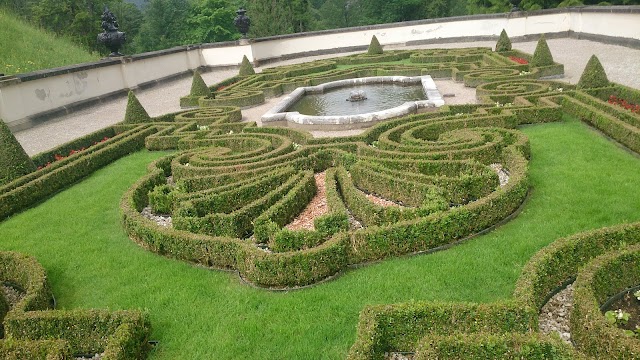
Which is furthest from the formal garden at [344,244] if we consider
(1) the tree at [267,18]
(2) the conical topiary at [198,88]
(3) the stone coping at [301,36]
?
(1) the tree at [267,18]

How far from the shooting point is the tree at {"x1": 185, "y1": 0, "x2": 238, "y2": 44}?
6006cm

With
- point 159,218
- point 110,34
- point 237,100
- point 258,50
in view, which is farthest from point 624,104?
point 258,50

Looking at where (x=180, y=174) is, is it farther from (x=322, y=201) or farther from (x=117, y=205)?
(x=322, y=201)

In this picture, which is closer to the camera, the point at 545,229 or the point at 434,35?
the point at 545,229

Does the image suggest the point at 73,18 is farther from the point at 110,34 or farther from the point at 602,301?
the point at 602,301

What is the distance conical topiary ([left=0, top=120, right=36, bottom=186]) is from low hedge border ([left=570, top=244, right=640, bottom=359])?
41.2 ft

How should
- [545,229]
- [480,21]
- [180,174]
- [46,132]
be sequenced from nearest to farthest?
[545,229] < [180,174] < [46,132] < [480,21]

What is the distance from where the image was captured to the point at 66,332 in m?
6.24

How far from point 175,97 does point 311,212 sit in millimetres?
18142

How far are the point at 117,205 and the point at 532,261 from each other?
28.2 feet

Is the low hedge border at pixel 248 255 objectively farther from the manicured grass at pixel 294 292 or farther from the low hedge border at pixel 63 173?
the low hedge border at pixel 63 173

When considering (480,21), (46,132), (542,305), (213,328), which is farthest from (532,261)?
(480,21)

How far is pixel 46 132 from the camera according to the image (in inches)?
739

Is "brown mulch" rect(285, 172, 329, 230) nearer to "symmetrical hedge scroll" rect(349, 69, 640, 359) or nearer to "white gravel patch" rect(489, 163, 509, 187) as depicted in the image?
"symmetrical hedge scroll" rect(349, 69, 640, 359)
